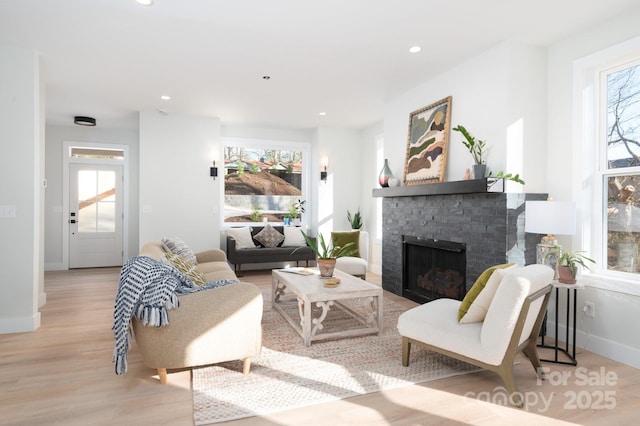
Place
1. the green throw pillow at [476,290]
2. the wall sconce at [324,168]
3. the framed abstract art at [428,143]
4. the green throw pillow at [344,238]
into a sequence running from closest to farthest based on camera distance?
the green throw pillow at [476,290]
the framed abstract art at [428,143]
the green throw pillow at [344,238]
the wall sconce at [324,168]

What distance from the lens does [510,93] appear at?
3.31m

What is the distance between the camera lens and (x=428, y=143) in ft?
14.1

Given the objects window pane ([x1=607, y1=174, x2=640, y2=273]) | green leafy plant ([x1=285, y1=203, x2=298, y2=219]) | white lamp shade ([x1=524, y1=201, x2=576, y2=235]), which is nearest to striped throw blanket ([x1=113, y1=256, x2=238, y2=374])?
white lamp shade ([x1=524, y1=201, x2=576, y2=235])

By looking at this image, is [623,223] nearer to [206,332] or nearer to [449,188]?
[449,188]

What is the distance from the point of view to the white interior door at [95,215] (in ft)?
22.4

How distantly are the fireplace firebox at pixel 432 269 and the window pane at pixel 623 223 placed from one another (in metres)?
1.20

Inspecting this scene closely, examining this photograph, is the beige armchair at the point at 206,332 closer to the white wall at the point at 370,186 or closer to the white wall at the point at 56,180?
the white wall at the point at 370,186

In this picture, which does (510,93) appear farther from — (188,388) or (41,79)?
(41,79)

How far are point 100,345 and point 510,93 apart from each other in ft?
13.9

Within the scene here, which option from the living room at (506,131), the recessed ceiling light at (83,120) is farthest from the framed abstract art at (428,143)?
the recessed ceiling light at (83,120)

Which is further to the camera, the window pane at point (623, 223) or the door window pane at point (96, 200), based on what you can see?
the door window pane at point (96, 200)

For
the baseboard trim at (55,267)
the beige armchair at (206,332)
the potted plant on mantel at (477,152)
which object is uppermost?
the potted plant on mantel at (477,152)

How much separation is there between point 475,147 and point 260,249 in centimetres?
378

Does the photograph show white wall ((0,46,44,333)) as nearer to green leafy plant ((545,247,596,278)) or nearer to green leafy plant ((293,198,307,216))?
green leafy plant ((293,198,307,216))
